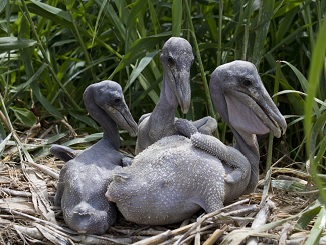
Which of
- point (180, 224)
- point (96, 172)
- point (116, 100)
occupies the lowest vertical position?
point (180, 224)

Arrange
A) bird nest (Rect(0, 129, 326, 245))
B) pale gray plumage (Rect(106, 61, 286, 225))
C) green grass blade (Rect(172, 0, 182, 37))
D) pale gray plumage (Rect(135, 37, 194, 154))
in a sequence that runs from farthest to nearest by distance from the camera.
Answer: green grass blade (Rect(172, 0, 182, 37)), pale gray plumage (Rect(135, 37, 194, 154)), pale gray plumage (Rect(106, 61, 286, 225)), bird nest (Rect(0, 129, 326, 245))

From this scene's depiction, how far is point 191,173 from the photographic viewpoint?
2609mm

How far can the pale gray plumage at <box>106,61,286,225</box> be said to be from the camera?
2.60 meters

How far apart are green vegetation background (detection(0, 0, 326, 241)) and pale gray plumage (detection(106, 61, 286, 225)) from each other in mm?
374

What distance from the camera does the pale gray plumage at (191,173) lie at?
260 centimetres

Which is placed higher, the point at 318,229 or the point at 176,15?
the point at 176,15

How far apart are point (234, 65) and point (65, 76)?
1556 millimetres

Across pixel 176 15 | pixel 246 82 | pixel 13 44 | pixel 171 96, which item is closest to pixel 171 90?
pixel 171 96

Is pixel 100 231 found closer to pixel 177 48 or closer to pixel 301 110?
pixel 177 48

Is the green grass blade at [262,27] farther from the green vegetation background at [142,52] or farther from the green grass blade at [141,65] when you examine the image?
the green grass blade at [141,65]

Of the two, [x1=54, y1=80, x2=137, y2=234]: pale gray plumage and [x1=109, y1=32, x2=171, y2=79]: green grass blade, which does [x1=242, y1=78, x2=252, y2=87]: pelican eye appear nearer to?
[x1=54, y1=80, x2=137, y2=234]: pale gray plumage

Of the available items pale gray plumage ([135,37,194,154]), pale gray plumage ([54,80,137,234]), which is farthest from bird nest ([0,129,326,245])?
pale gray plumage ([135,37,194,154])

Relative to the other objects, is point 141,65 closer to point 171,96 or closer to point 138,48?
point 138,48

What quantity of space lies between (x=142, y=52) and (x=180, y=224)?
36.7 inches
